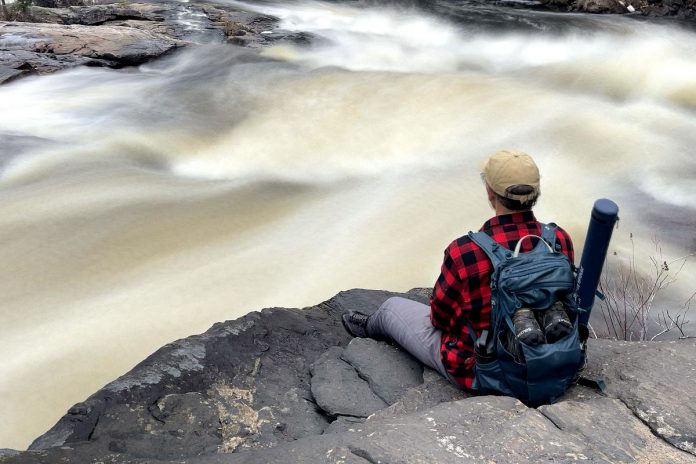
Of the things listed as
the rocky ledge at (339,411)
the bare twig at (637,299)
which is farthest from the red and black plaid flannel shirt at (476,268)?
the bare twig at (637,299)

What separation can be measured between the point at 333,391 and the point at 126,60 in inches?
405

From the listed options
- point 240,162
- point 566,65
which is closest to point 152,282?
point 240,162

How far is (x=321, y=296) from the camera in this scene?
603 centimetres

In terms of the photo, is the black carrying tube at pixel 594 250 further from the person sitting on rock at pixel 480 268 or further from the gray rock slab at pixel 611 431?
the gray rock slab at pixel 611 431

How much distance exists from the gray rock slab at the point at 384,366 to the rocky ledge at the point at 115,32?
9.25m

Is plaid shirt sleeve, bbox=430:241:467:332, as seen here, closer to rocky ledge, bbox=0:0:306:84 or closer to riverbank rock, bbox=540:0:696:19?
rocky ledge, bbox=0:0:306:84

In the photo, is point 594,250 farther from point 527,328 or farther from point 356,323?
point 356,323

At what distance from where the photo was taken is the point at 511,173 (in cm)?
284

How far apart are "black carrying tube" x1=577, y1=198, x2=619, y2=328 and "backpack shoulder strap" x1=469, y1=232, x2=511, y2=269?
36cm

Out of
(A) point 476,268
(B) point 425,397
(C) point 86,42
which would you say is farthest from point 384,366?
(C) point 86,42

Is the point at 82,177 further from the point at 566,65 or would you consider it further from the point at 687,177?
the point at 566,65

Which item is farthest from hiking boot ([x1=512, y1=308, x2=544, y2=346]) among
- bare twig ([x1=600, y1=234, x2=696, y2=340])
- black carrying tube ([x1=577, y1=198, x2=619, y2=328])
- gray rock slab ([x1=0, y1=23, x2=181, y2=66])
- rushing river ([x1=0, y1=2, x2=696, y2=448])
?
gray rock slab ([x1=0, y1=23, x2=181, y2=66])

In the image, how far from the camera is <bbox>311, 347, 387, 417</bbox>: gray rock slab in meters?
3.29

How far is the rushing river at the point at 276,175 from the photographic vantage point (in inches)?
221
